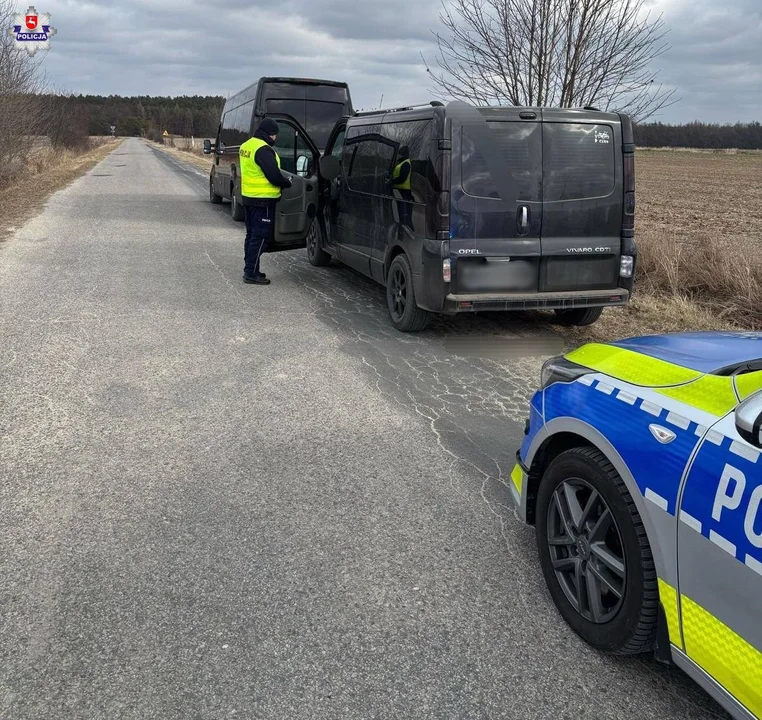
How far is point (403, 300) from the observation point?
7191mm

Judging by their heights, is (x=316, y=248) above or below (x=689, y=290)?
above

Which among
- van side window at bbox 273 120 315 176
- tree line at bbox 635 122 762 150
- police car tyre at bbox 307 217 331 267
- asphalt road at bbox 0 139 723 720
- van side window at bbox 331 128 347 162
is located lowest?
asphalt road at bbox 0 139 723 720

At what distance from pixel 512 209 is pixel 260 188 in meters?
3.84

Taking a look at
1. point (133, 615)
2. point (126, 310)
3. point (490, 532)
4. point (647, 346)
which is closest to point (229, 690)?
point (133, 615)

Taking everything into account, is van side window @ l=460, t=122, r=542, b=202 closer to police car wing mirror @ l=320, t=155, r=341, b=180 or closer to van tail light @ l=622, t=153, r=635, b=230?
van tail light @ l=622, t=153, r=635, b=230

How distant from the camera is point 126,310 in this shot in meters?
7.66

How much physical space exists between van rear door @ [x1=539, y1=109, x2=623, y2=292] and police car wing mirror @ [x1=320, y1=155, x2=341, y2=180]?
3255 mm

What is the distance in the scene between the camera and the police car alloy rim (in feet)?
8.66

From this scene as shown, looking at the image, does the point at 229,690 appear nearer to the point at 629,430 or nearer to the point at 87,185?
the point at 629,430

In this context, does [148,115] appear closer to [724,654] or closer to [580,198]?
[580,198]

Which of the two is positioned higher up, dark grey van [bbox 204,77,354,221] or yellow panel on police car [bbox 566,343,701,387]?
dark grey van [bbox 204,77,354,221]

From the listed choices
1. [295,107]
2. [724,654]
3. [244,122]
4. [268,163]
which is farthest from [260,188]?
[724,654]

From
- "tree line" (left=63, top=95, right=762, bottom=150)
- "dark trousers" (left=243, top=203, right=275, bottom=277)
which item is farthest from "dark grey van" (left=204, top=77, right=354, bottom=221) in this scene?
"tree line" (left=63, top=95, right=762, bottom=150)

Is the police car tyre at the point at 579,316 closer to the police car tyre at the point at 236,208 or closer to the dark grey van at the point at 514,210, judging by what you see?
the dark grey van at the point at 514,210
